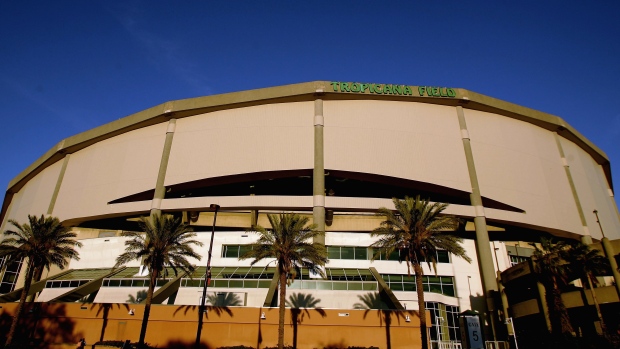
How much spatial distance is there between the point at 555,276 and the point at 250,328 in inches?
939

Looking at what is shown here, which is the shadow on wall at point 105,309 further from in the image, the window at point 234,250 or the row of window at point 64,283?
the window at point 234,250

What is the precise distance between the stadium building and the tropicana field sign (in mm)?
226

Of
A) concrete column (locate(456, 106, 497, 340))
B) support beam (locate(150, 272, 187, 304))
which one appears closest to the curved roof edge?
concrete column (locate(456, 106, 497, 340))

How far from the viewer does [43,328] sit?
31.8 meters

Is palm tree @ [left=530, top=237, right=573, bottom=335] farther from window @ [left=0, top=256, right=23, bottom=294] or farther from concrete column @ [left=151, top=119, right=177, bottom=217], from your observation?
window @ [left=0, top=256, right=23, bottom=294]

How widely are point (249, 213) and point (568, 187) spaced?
42717mm

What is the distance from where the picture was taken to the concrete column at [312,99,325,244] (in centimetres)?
4197

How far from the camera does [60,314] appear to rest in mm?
31703

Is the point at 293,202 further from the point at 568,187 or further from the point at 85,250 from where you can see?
the point at 568,187

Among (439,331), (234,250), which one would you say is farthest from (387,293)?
(234,250)

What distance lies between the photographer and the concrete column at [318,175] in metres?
42.0

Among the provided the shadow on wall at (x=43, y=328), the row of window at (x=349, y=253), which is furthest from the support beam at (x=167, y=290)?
the row of window at (x=349, y=253)

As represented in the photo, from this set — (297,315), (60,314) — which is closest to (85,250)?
(60,314)

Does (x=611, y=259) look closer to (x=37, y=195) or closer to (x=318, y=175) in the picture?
(x=318, y=175)
